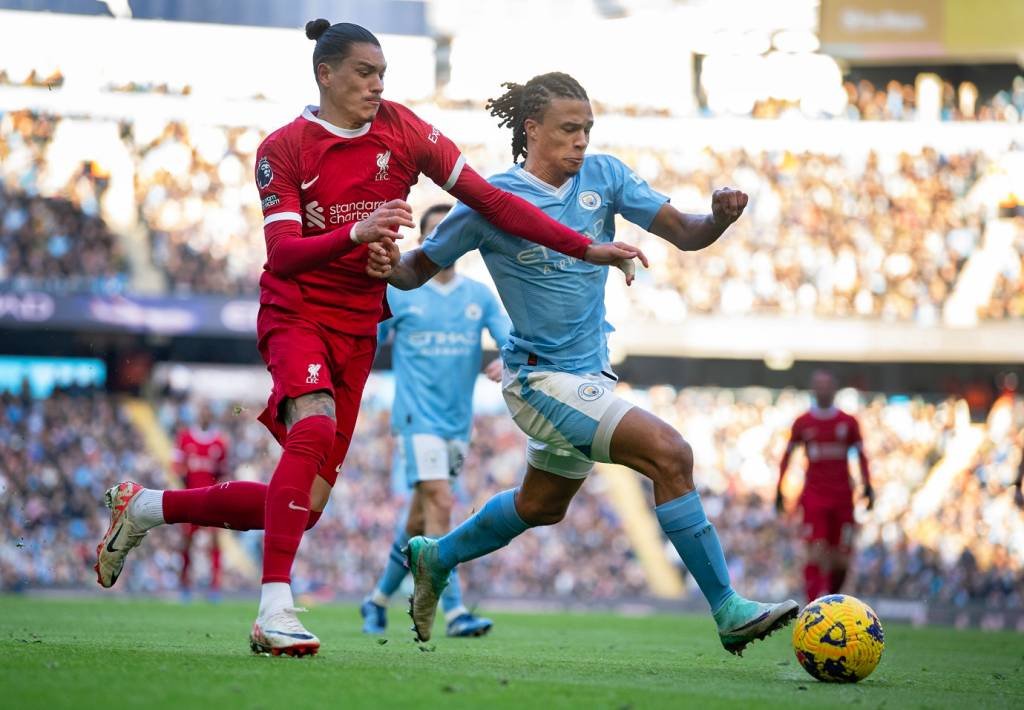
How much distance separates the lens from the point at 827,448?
1523cm

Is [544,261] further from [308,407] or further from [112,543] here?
[112,543]

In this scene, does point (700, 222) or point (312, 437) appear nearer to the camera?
point (312, 437)

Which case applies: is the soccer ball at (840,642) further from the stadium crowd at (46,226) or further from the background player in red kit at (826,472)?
the stadium crowd at (46,226)

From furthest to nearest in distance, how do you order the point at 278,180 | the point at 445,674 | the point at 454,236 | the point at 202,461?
the point at 202,461, the point at 454,236, the point at 278,180, the point at 445,674

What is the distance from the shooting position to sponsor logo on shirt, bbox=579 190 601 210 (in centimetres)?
664

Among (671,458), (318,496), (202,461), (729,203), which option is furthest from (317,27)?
(202,461)

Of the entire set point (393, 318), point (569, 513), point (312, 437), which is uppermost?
point (393, 318)

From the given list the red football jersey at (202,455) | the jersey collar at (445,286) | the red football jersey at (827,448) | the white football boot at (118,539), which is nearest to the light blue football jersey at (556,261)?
the white football boot at (118,539)

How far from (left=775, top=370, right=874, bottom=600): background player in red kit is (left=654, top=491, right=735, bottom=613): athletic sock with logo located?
9.01 m

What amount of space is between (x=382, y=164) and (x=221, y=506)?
5.71ft

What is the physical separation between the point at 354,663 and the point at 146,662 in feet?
2.81

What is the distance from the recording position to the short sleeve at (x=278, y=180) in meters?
5.92

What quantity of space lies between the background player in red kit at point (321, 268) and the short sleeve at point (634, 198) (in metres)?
0.61

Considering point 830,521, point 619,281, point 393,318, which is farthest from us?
point 619,281
